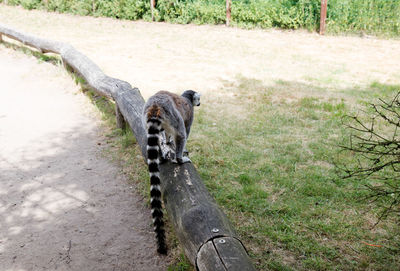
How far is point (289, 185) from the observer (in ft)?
17.4

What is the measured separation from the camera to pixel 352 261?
12.7ft

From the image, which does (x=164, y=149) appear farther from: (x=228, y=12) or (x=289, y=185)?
(x=228, y=12)

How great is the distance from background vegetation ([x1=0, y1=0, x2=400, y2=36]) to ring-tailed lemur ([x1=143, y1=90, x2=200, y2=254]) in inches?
475

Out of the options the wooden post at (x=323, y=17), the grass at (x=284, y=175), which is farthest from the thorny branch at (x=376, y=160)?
the wooden post at (x=323, y=17)

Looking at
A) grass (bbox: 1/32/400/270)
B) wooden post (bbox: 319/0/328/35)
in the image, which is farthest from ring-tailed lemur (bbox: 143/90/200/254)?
wooden post (bbox: 319/0/328/35)

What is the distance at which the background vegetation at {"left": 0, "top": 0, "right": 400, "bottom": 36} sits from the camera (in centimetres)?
1457

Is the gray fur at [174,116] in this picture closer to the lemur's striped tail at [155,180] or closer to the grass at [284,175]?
the lemur's striped tail at [155,180]

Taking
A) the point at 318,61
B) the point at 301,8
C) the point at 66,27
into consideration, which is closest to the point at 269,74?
the point at 318,61

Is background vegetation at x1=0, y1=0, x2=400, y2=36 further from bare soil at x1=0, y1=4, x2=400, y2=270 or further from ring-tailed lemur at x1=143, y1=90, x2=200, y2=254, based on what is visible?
ring-tailed lemur at x1=143, y1=90, x2=200, y2=254

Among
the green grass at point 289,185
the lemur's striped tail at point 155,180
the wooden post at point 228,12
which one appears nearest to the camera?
the lemur's striped tail at point 155,180

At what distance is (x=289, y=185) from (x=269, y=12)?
1266cm

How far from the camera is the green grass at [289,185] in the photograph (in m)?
4.04

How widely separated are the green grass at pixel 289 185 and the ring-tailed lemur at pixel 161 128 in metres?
1.02

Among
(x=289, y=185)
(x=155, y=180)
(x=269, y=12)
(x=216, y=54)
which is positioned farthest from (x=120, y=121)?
(x=269, y=12)
